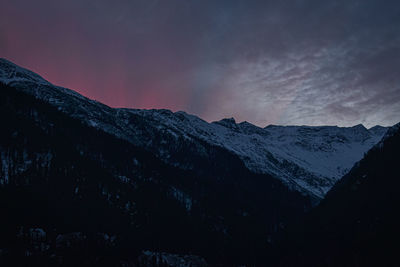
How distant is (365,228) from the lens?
6014 inches

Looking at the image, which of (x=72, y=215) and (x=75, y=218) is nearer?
(x=75, y=218)

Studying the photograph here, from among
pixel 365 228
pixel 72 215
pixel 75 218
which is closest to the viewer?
pixel 75 218

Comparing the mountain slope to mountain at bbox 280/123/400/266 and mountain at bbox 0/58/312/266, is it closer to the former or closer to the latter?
mountain at bbox 0/58/312/266

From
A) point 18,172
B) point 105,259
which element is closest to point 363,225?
point 105,259

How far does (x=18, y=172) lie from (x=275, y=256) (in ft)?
479

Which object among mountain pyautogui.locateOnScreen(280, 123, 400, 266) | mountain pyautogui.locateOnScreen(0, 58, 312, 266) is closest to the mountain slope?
mountain pyautogui.locateOnScreen(0, 58, 312, 266)

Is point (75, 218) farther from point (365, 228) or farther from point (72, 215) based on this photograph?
point (365, 228)

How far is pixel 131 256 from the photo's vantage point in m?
142

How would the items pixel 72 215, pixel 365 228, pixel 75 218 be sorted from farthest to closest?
pixel 72 215
pixel 365 228
pixel 75 218

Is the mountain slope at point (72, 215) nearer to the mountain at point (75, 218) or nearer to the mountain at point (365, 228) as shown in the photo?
the mountain at point (75, 218)

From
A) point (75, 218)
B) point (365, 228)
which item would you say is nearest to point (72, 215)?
point (75, 218)

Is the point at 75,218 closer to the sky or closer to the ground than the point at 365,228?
closer to the sky

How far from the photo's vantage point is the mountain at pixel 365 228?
130 metres

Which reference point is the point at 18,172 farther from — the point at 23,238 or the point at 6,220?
the point at 23,238
